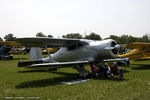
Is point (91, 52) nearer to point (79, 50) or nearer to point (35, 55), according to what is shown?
point (79, 50)

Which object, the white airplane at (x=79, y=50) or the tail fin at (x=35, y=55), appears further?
the tail fin at (x=35, y=55)

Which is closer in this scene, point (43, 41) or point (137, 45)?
point (43, 41)

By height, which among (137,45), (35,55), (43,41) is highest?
(43,41)

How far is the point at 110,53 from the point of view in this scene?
349 inches

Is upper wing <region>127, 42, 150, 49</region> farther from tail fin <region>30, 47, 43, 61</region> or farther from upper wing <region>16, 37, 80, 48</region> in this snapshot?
tail fin <region>30, 47, 43, 61</region>

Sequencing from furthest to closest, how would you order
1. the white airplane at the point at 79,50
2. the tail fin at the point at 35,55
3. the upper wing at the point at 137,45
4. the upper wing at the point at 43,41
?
the upper wing at the point at 137,45 → the tail fin at the point at 35,55 → the white airplane at the point at 79,50 → the upper wing at the point at 43,41

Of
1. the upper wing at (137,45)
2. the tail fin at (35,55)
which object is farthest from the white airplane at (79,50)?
the upper wing at (137,45)

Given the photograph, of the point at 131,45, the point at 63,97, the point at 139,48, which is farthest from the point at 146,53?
the point at 63,97

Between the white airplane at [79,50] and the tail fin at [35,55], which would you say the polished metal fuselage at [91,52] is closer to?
the white airplane at [79,50]

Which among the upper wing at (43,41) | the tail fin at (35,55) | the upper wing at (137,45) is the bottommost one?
the tail fin at (35,55)

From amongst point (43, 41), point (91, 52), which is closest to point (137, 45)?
point (91, 52)

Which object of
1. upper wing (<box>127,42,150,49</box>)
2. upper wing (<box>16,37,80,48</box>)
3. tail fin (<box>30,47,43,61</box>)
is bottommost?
tail fin (<box>30,47,43,61</box>)

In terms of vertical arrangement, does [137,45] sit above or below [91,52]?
above

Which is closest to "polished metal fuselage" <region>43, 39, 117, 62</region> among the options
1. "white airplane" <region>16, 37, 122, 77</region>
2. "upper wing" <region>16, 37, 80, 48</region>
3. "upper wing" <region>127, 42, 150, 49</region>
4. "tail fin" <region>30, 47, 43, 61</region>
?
"white airplane" <region>16, 37, 122, 77</region>
